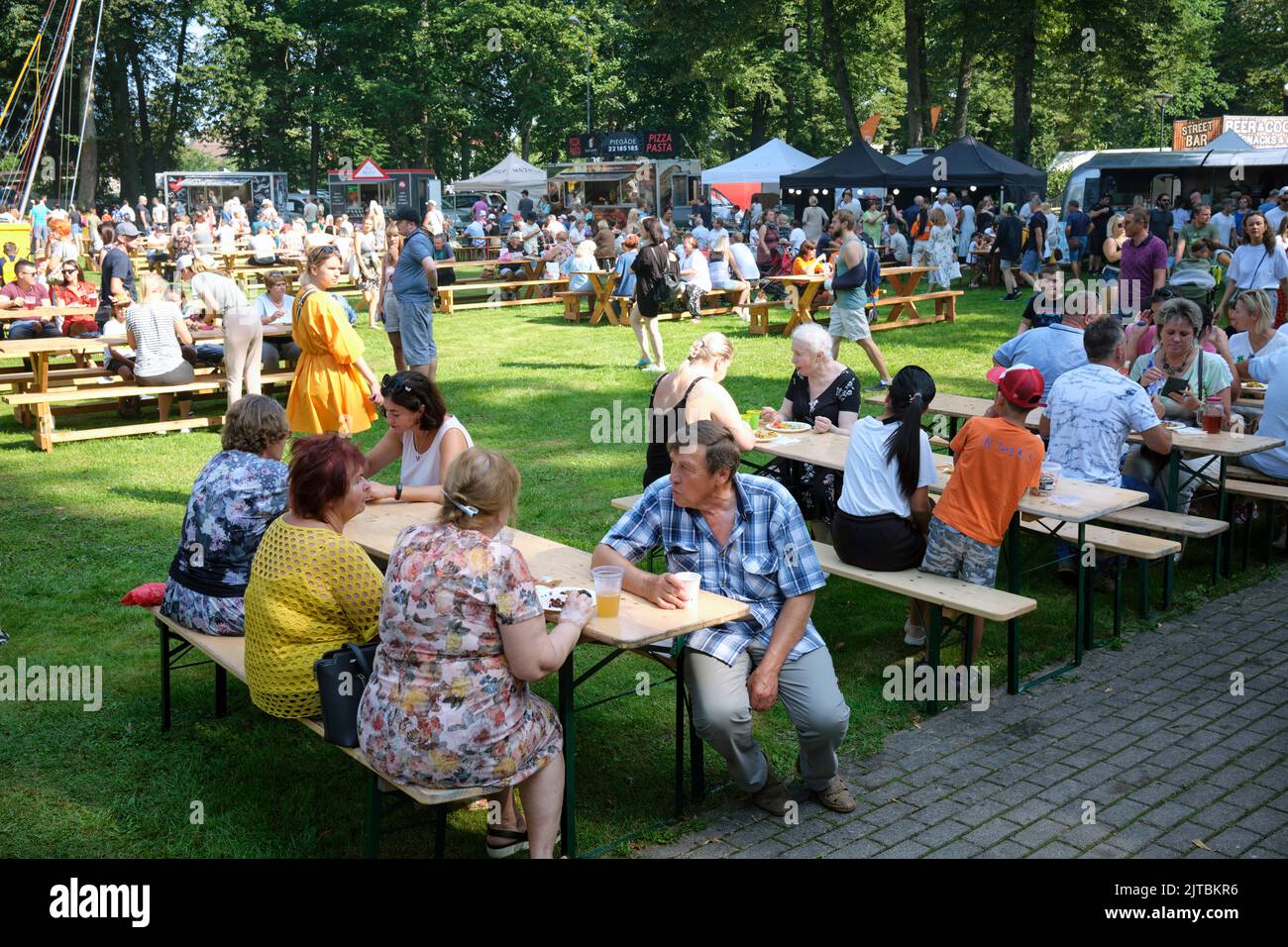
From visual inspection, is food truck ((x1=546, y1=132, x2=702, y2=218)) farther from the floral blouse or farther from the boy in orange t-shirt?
the floral blouse

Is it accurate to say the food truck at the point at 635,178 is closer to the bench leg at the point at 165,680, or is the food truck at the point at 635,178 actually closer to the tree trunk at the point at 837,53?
the tree trunk at the point at 837,53

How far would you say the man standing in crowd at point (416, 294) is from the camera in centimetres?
1036

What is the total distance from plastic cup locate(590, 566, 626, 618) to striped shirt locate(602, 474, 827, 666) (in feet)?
1.17

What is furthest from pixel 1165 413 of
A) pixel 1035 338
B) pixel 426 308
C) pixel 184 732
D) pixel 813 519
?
pixel 426 308

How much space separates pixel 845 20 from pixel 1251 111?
2558cm

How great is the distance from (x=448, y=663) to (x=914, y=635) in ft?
9.69

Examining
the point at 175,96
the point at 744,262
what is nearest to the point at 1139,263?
→ the point at 744,262

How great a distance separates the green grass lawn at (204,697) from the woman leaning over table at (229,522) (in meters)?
0.57

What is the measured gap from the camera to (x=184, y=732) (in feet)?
15.8

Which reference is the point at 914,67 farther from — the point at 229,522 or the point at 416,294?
the point at 229,522

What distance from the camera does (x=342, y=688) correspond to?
351cm

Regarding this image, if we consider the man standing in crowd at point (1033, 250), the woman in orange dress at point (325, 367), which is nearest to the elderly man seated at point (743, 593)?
the woman in orange dress at point (325, 367)

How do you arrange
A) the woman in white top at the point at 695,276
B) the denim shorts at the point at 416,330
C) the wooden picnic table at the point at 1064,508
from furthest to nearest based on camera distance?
1. the woman in white top at the point at 695,276
2. the denim shorts at the point at 416,330
3. the wooden picnic table at the point at 1064,508

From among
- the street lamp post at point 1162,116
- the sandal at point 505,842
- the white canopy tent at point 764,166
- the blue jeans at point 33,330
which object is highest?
the street lamp post at point 1162,116
